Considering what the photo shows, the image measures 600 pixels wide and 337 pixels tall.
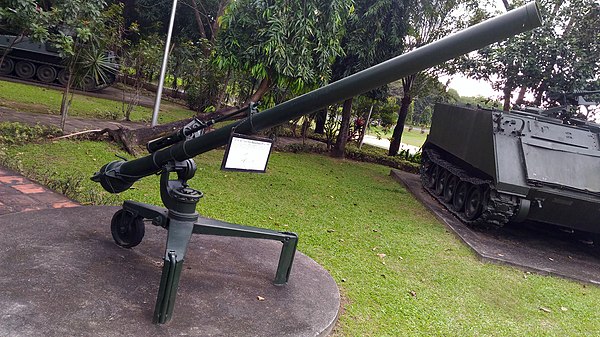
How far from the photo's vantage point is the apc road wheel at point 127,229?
3508mm

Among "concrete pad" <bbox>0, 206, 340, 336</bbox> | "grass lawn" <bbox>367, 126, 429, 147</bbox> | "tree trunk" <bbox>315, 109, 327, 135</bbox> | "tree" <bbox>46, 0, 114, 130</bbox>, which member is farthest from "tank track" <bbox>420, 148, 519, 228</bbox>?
"grass lawn" <bbox>367, 126, 429, 147</bbox>

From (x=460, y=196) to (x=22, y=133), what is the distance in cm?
668

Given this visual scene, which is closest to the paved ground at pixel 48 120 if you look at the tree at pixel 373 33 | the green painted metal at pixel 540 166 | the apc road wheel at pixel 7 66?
the tree at pixel 373 33

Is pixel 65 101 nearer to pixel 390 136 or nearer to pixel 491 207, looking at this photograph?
pixel 491 207

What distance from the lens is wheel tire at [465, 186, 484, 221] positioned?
22.7 feet

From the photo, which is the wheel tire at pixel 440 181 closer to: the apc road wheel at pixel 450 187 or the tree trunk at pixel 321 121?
the apc road wheel at pixel 450 187

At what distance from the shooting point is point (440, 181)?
9.26 m

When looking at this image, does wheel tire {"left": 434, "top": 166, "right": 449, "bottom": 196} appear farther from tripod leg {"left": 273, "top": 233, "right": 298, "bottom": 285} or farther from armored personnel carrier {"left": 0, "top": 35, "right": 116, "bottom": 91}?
armored personnel carrier {"left": 0, "top": 35, "right": 116, "bottom": 91}

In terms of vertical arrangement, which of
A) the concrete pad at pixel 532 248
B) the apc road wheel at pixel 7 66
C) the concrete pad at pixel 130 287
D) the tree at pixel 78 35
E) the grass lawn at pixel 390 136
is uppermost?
the tree at pixel 78 35

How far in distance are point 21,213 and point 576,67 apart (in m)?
9.93

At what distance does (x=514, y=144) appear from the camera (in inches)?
259

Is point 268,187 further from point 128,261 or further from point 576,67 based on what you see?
point 576,67

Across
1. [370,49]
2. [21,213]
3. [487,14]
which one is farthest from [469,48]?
[487,14]

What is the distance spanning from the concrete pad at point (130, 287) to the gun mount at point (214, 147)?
185mm
